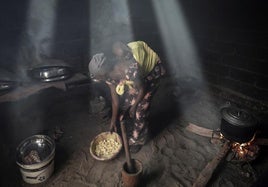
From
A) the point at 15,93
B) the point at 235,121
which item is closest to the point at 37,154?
the point at 15,93

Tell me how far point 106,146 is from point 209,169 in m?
1.67

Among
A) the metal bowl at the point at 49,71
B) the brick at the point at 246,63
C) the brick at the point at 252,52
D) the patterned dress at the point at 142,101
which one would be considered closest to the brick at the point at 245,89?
the brick at the point at 246,63

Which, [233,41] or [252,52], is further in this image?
[233,41]

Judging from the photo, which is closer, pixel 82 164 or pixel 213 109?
pixel 82 164

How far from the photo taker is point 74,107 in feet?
17.9

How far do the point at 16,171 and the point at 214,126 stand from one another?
12.5ft

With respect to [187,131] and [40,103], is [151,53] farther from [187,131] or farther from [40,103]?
[40,103]

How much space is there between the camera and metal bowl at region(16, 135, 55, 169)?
10.9ft

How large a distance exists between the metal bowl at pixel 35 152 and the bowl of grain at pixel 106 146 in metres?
0.65

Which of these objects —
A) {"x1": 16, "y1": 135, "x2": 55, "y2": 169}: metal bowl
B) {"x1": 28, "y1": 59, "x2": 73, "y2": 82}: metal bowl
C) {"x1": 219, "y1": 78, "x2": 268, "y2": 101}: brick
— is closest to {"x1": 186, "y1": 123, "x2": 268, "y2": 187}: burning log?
{"x1": 219, "y1": 78, "x2": 268, "y2": 101}: brick

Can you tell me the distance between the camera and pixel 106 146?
3.92 m

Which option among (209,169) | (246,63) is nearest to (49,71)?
(209,169)

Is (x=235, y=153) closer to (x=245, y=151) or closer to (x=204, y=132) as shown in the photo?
(x=245, y=151)

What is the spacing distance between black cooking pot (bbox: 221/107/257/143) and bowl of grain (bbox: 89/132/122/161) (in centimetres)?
177
